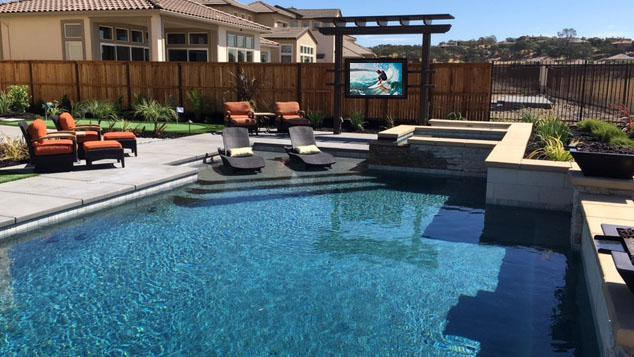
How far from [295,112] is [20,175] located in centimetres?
902

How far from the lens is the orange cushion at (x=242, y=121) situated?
1655cm

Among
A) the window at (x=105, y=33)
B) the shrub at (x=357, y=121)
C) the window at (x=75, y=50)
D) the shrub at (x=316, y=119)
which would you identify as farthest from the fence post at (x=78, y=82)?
the shrub at (x=357, y=121)

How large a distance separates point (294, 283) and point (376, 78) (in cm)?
1153

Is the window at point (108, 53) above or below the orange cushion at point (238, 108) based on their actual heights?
above

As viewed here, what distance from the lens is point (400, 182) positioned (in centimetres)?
1114

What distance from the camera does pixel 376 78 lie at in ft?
53.5

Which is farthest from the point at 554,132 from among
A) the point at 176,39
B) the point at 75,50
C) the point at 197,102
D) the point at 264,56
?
the point at 264,56

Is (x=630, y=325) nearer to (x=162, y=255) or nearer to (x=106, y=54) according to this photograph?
(x=162, y=255)

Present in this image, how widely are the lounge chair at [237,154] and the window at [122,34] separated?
1593 centimetres

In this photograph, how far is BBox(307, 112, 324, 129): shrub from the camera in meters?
18.2

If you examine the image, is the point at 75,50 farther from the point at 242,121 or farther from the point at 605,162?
the point at 605,162

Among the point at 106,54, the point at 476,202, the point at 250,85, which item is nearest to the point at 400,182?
the point at 476,202

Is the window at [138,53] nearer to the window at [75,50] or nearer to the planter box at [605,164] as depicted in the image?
the window at [75,50]

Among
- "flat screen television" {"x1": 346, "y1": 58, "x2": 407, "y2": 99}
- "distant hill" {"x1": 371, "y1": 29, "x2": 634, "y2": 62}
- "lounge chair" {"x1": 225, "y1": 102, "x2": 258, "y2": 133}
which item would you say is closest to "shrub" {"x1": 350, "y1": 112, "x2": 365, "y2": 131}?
"flat screen television" {"x1": 346, "y1": 58, "x2": 407, "y2": 99}
